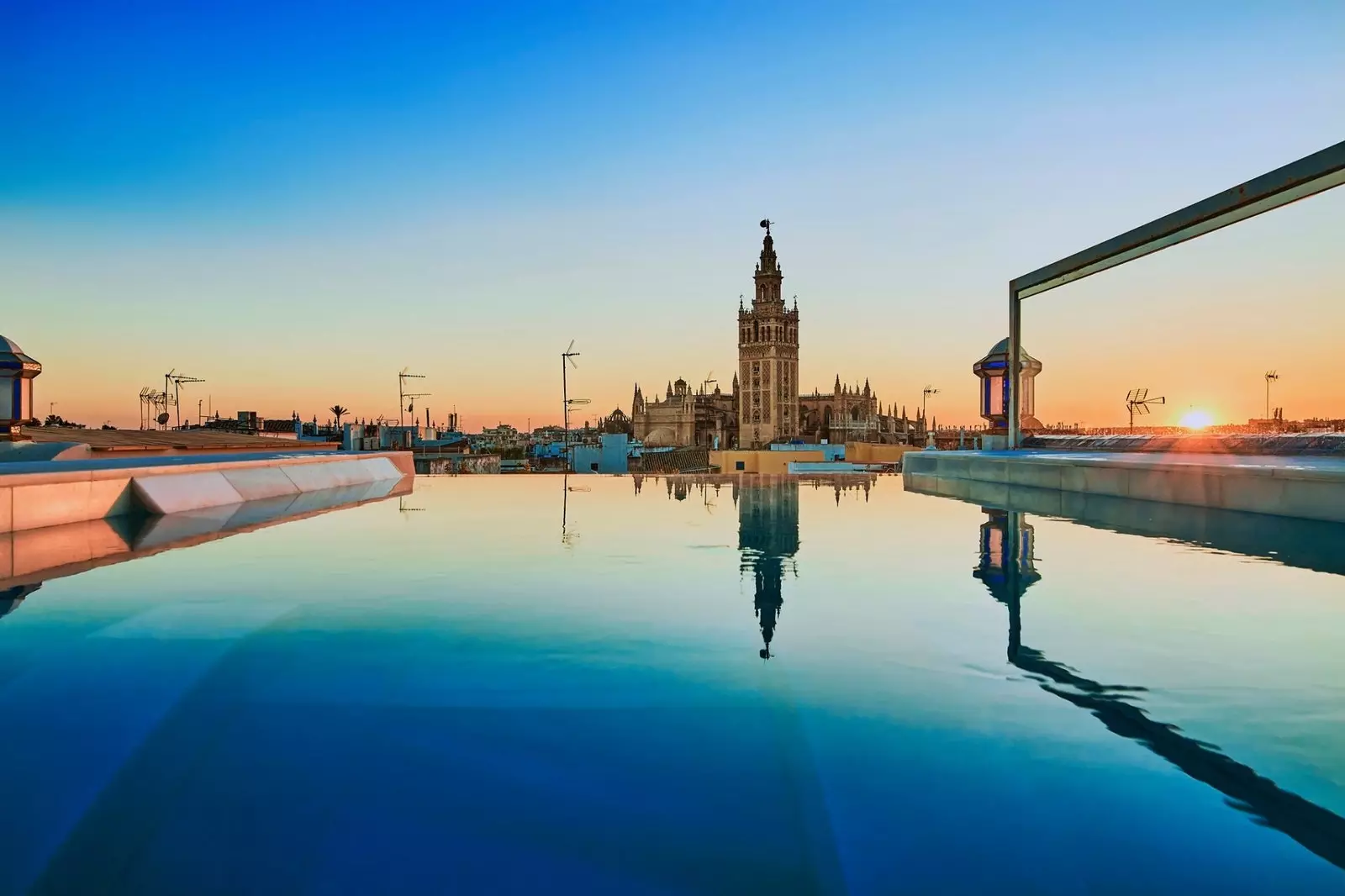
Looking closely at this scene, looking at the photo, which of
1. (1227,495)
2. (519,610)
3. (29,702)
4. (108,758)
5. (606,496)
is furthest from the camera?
(606,496)

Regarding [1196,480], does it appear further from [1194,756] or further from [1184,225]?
[1194,756]

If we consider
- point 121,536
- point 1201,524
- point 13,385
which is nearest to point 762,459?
point 13,385

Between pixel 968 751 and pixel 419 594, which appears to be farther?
pixel 419 594

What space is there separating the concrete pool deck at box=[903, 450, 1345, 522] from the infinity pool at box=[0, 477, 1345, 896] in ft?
12.4

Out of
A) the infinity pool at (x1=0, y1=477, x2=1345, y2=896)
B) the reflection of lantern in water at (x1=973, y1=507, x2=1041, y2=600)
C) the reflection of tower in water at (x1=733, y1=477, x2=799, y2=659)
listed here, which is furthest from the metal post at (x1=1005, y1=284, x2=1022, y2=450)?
the infinity pool at (x1=0, y1=477, x2=1345, y2=896)

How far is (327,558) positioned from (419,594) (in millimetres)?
1839

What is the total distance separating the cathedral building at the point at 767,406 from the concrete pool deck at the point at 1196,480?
371 feet

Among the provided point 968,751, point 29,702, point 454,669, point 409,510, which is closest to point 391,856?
point 454,669

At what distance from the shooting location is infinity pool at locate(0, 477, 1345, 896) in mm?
1904


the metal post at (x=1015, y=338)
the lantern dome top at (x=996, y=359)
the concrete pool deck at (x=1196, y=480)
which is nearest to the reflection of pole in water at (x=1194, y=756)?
the concrete pool deck at (x=1196, y=480)

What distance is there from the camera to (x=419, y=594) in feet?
16.5

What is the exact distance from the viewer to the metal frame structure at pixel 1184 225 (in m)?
9.49

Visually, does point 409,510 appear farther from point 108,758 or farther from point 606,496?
point 108,758

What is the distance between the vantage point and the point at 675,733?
2686 millimetres
